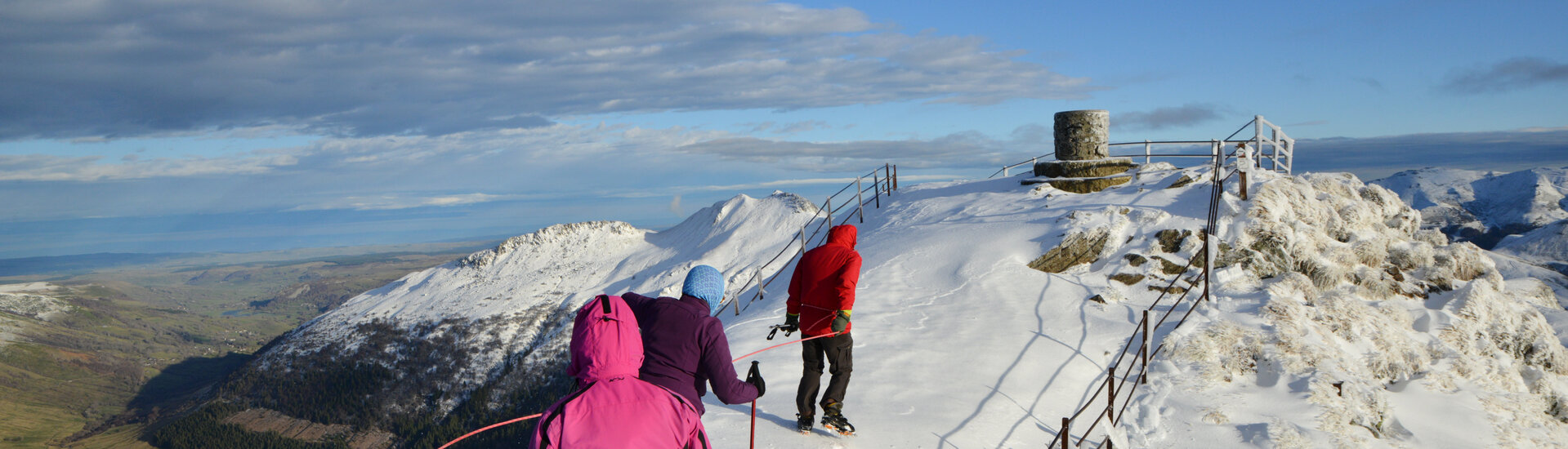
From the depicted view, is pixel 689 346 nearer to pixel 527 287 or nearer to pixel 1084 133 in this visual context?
pixel 1084 133

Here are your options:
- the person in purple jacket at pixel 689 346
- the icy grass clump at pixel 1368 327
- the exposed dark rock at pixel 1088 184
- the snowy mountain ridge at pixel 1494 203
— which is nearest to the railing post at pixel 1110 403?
the icy grass clump at pixel 1368 327

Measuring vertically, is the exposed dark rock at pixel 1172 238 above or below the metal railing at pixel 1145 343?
above

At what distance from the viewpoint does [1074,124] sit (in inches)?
746

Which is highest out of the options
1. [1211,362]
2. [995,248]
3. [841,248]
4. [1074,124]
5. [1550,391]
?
[1074,124]

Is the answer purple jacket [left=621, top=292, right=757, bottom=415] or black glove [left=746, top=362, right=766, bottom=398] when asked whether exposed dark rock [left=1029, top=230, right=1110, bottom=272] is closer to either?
black glove [left=746, top=362, right=766, bottom=398]

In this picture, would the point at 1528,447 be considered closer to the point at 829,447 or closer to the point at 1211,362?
the point at 1211,362

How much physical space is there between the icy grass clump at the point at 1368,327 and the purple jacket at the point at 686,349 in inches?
272

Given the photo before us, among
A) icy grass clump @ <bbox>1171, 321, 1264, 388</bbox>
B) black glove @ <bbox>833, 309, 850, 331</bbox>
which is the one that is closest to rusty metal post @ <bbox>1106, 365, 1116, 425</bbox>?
icy grass clump @ <bbox>1171, 321, 1264, 388</bbox>

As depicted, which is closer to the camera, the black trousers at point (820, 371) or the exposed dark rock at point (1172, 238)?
the black trousers at point (820, 371)

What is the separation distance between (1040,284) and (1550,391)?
7141 millimetres

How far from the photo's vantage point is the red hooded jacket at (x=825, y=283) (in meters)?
7.01

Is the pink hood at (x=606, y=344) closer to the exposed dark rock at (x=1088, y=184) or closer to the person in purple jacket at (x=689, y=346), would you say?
the person in purple jacket at (x=689, y=346)

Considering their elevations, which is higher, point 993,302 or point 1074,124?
point 1074,124

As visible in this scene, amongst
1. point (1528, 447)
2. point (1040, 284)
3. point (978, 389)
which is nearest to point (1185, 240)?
point (1040, 284)
